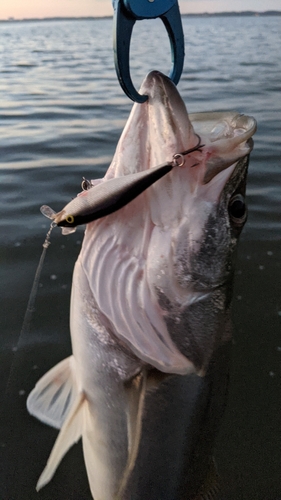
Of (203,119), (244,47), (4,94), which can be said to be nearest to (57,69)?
(4,94)

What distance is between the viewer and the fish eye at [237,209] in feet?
4.90

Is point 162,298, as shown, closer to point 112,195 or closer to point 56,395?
point 112,195

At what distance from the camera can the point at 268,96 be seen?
9.58m

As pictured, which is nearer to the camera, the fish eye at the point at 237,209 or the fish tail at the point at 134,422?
the fish eye at the point at 237,209

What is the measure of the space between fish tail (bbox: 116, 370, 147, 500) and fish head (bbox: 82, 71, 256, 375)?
99 mm

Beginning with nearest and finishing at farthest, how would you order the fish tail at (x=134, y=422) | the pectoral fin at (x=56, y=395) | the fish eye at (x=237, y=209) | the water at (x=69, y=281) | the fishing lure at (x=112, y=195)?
the fishing lure at (x=112, y=195) < the fish eye at (x=237, y=209) < the fish tail at (x=134, y=422) < the pectoral fin at (x=56, y=395) < the water at (x=69, y=281)

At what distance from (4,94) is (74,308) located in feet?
31.7

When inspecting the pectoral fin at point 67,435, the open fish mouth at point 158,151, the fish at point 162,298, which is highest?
the open fish mouth at point 158,151

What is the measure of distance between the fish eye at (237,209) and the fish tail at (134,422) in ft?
1.94

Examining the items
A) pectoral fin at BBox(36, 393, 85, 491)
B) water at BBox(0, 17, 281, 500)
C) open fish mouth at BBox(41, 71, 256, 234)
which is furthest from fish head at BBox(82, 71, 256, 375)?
water at BBox(0, 17, 281, 500)

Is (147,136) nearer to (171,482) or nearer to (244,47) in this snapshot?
(171,482)

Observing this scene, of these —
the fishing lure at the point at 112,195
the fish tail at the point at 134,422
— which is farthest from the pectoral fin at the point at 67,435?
the fishing lure at the point at 112,195

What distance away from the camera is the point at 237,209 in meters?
1.51

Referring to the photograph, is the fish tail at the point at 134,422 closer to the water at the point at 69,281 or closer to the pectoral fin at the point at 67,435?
the pectoral fin at the point at 67,435
